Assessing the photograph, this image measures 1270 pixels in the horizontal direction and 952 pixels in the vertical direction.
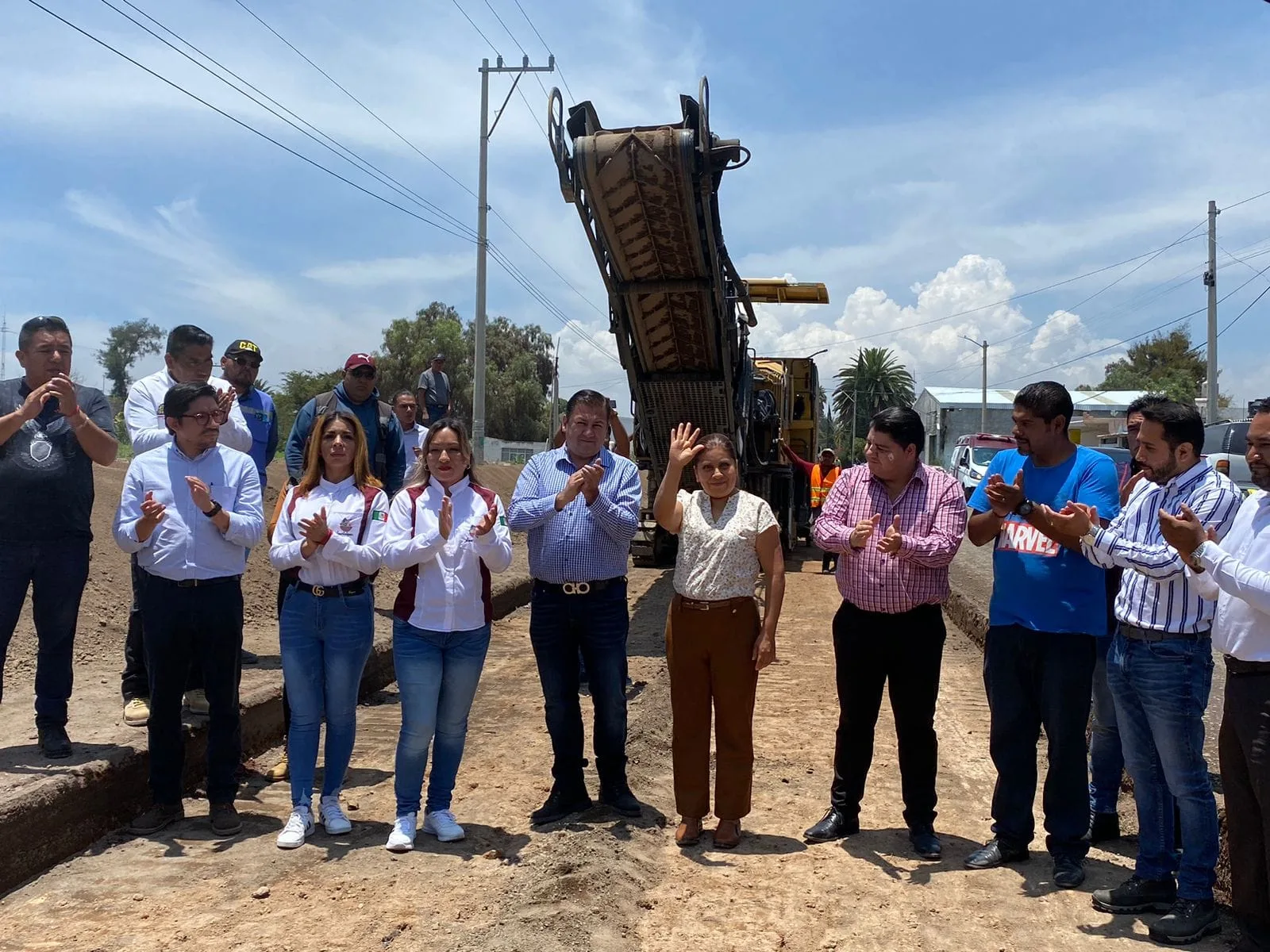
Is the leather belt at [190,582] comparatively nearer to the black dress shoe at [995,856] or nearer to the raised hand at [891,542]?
the raised hand at [891,542]

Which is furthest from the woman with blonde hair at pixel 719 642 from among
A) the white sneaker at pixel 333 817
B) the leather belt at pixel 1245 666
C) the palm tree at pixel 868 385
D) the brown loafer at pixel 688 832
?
the palm tree at pixel 868 385

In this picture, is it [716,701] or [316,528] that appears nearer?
[316,528]

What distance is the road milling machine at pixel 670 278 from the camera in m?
9.01

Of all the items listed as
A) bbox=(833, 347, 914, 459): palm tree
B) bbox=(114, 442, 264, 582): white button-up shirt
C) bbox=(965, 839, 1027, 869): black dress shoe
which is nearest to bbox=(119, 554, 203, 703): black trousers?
bbox=(114, 442, 264, 582): white button-up shirt

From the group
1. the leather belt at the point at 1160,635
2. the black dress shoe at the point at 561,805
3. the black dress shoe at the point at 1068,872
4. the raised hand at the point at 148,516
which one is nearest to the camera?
the leather belt at the point at 1160,635

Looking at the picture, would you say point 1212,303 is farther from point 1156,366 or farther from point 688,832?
point 1156,366

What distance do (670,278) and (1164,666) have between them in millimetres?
7093

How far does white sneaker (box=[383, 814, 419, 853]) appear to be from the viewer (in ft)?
14.4

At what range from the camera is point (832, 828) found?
4645 mm

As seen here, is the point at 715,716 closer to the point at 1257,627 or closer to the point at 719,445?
the point at 719,445

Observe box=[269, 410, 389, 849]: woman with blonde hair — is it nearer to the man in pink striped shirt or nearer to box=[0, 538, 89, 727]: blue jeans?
box=[0, 538, 89, 727]: blue jeans

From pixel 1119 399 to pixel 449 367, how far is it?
36.2 meters

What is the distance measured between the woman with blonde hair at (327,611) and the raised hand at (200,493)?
317 millimetres

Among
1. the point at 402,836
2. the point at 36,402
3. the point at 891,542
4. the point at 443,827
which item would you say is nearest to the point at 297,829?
the point at 402,836
